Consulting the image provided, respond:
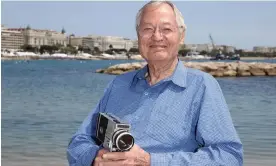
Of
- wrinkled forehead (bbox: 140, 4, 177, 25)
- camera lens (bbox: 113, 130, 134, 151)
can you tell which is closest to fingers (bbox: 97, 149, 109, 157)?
camera lens (bbox: 113, 130, 134, 151)

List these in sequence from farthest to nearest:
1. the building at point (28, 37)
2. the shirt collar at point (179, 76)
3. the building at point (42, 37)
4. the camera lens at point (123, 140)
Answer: the building at point (42, 37) → the building at point (28, 37) → the shirt collar at point (179, 76) → the camera lens at point (123, 140)

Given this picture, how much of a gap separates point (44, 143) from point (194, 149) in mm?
6492

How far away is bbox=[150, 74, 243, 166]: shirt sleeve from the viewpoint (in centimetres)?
139

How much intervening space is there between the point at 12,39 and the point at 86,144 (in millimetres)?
121801

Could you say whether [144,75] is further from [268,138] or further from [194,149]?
[268,138]

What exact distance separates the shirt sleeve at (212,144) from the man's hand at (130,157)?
0.09 ft

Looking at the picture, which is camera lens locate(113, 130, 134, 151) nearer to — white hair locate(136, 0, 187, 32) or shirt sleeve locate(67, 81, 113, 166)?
shirt sleeve locate(67, 81, 113, 166)

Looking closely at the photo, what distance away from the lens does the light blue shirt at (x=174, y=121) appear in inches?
55.2

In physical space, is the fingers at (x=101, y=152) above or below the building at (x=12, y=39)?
above

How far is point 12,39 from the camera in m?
119

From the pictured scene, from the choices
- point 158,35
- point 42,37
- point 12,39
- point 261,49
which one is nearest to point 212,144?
point 158,35

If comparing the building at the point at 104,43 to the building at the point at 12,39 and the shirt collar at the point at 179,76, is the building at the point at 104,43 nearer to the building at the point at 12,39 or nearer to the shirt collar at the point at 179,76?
the building at the point at 12,39

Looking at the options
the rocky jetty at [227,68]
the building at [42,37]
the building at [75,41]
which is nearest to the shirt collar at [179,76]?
the rocky jetty at [227,68]

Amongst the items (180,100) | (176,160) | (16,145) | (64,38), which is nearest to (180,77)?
(180,100)
